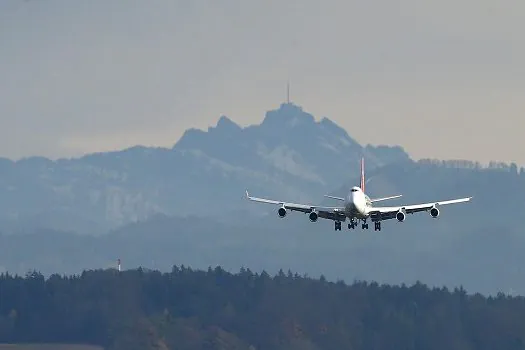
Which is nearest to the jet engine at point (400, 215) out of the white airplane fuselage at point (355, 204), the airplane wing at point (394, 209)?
the airplane wing at point (394, 209)

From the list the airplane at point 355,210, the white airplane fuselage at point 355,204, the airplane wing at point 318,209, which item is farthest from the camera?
the airplane wing at point 318,209

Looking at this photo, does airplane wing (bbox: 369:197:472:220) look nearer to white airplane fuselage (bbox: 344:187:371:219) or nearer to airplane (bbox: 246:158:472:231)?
airplane (bbox: 246:158:472:231)

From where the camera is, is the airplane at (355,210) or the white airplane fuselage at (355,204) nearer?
the white airplane fuselage at (355,204)

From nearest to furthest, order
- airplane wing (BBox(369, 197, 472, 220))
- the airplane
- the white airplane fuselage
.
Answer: the white airplane fuselage, the airplane, airplane wing (BBox(369, 197, 472, 220))

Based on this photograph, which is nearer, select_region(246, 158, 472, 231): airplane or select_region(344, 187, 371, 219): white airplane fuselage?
select_region(344, 187, 371, 219): white airplane fuselage

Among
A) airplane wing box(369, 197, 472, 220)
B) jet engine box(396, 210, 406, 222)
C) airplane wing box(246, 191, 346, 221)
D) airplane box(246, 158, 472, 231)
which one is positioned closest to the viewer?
airplane box(246, 158, 472, 231)

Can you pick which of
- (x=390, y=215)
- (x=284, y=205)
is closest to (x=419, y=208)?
(x=390, y=215)

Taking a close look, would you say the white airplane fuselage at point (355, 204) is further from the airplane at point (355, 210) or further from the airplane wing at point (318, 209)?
the airplane wing at point (318, 209)

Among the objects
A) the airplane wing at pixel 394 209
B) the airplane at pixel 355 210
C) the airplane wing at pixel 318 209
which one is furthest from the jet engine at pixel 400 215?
the airplane wing at pixel 318 209

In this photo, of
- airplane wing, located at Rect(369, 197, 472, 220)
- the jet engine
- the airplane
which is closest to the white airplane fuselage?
the airplane

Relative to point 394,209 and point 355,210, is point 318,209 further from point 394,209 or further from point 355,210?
point 394,209

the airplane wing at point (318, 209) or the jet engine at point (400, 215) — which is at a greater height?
the airplane wing at point (318, 209)

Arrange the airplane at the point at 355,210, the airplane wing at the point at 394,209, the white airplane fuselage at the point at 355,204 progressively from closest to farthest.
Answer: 1. the white airplane fuselage at the point at 355,204
2. the airplane at the point at 355,210
3. the airplane wing at the point at 394,209
